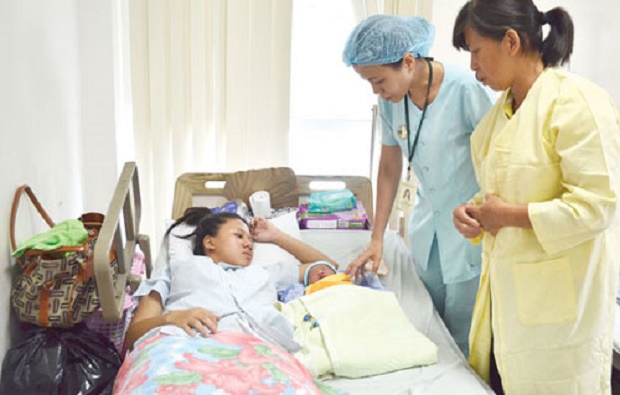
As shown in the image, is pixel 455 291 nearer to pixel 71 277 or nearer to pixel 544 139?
pixel 544 139

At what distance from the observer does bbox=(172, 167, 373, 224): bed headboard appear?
285 cm

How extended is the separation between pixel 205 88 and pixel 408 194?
1.48 meters

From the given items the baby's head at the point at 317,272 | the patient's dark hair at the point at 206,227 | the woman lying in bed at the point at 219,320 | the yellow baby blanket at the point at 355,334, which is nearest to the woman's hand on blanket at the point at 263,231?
the woman lying in bed at the point at 219,320

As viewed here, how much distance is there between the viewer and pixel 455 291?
2.12 metres

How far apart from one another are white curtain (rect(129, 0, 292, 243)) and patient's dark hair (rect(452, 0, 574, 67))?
1.78 metres

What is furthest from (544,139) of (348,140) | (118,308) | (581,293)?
(348,140)

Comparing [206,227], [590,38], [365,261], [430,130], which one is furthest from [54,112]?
[590,38]

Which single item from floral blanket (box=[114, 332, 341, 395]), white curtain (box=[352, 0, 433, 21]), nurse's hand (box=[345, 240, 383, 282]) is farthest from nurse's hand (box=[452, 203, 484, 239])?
white curtain (box=[352, 0, 433, 21])

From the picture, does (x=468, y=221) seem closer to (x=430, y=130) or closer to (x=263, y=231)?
(x=430, y=130)

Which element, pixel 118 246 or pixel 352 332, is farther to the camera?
pixel 118 246

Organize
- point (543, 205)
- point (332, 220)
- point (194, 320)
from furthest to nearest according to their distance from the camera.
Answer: point (332, 220) → point (194, 320) → point (543, 205)

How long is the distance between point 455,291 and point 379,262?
267 mm

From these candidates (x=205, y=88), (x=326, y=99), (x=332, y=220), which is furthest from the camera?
(x=326, y=99)

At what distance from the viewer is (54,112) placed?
8.41 ft
